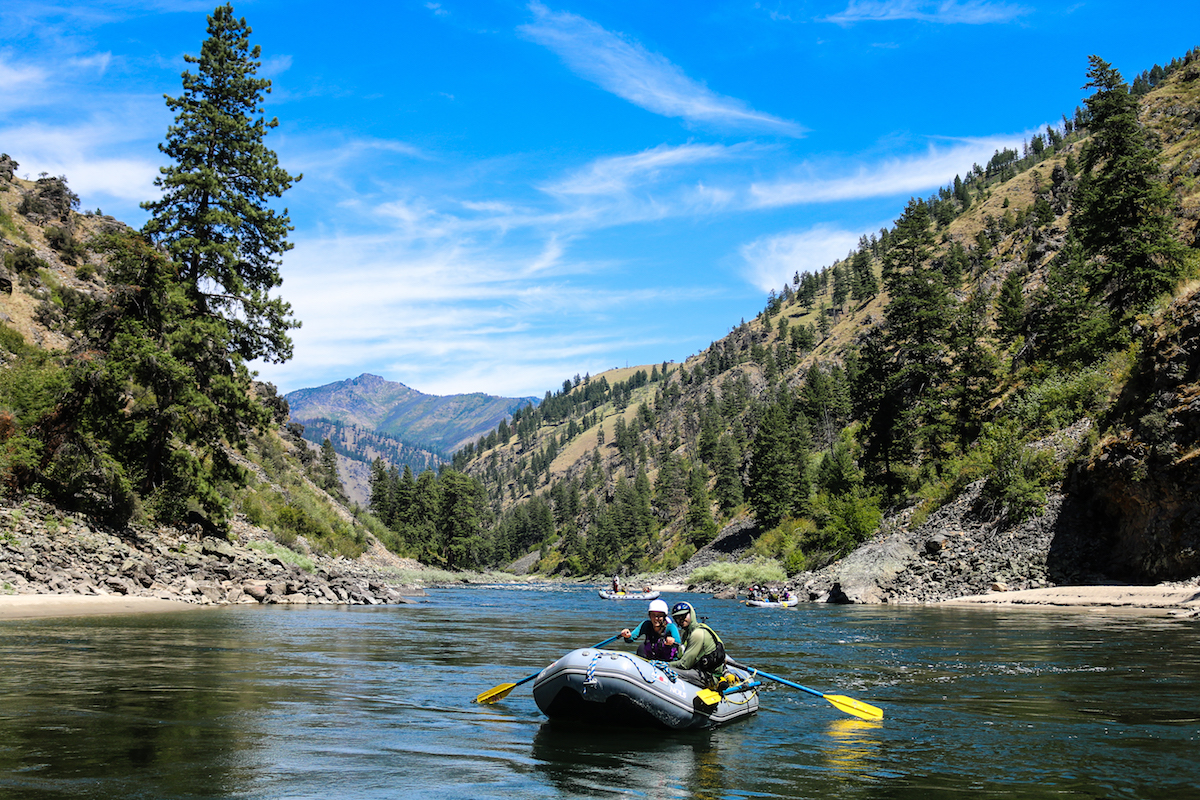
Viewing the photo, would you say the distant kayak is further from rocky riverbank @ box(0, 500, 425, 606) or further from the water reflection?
the water reflection

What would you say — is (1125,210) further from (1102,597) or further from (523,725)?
(523,725)

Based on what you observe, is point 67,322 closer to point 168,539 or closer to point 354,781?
point 168,539

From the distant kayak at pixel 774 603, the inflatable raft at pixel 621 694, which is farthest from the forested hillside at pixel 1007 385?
the inflatable raft at pixel 621 694

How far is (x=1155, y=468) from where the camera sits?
2548 centimetres

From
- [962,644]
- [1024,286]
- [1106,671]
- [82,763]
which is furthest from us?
[1024,286]

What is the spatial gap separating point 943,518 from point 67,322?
154 ft

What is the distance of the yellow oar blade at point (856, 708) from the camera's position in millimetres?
10820

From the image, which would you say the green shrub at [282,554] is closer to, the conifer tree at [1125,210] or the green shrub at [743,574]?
the green shrub at [743,574]

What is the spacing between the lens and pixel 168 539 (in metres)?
29.0

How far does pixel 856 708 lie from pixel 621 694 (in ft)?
12.8

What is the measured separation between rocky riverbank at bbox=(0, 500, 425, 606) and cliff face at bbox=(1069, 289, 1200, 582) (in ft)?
102

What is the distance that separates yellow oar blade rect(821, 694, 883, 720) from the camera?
35.5 ft

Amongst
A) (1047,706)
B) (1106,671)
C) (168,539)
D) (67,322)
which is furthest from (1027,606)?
(67,322)

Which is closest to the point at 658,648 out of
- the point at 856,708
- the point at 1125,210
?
the point at 856,708
